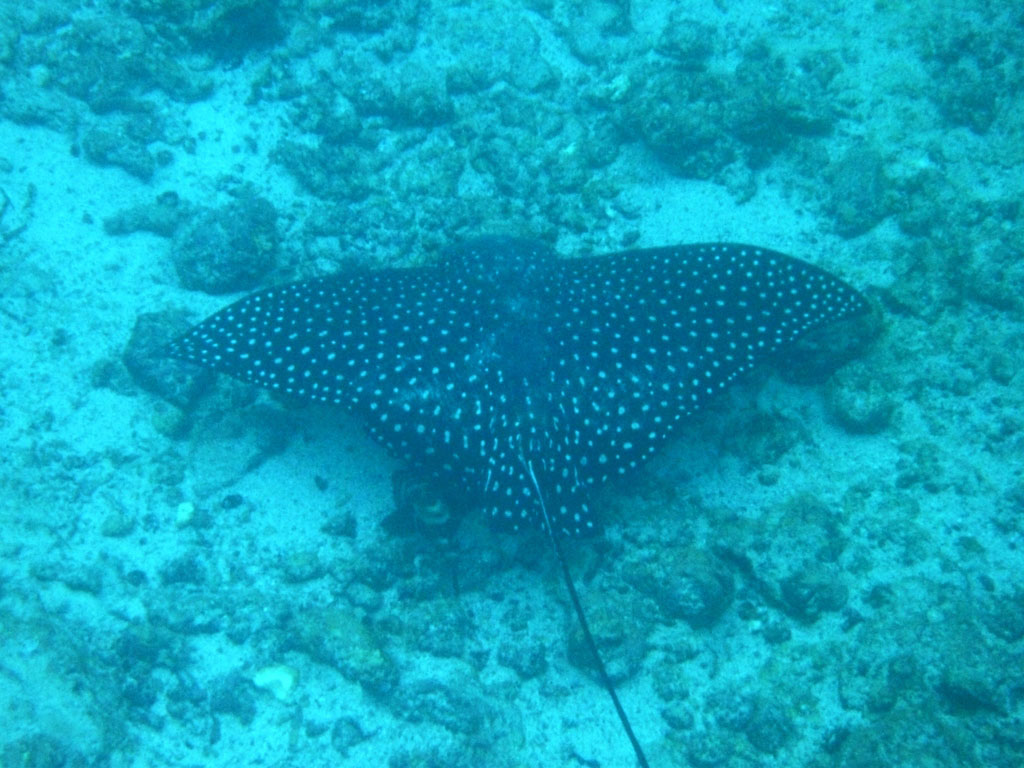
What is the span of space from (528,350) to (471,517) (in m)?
1.64

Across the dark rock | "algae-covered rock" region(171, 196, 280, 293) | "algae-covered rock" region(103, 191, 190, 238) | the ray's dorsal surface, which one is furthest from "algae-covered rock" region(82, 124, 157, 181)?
the ray's dorsal surface

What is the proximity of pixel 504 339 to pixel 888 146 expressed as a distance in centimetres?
544

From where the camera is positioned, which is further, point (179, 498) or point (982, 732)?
point (179, 498)

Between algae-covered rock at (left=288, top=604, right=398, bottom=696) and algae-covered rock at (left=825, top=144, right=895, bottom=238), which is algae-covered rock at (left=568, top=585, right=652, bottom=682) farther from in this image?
algae-covered rock at (left=825, top=144, right=895, bottom=238)

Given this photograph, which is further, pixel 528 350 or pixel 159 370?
pixel 159 370

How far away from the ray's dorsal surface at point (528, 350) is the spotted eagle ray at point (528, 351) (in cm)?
1

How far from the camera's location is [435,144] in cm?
758

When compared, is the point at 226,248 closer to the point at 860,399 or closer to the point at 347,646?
the point at 347,646

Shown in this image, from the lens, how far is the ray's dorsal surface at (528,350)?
457cm

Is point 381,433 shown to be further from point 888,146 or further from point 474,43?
point 888,146

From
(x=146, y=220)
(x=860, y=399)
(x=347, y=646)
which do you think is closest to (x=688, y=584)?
(x=860, y=399)

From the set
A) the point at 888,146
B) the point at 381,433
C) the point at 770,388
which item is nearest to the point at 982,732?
the point at 770,388

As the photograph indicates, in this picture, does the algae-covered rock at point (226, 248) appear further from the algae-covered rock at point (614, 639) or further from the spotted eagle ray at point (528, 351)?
the algae-covered rock at point (614, 639)

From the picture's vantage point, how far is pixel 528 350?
476 cm
